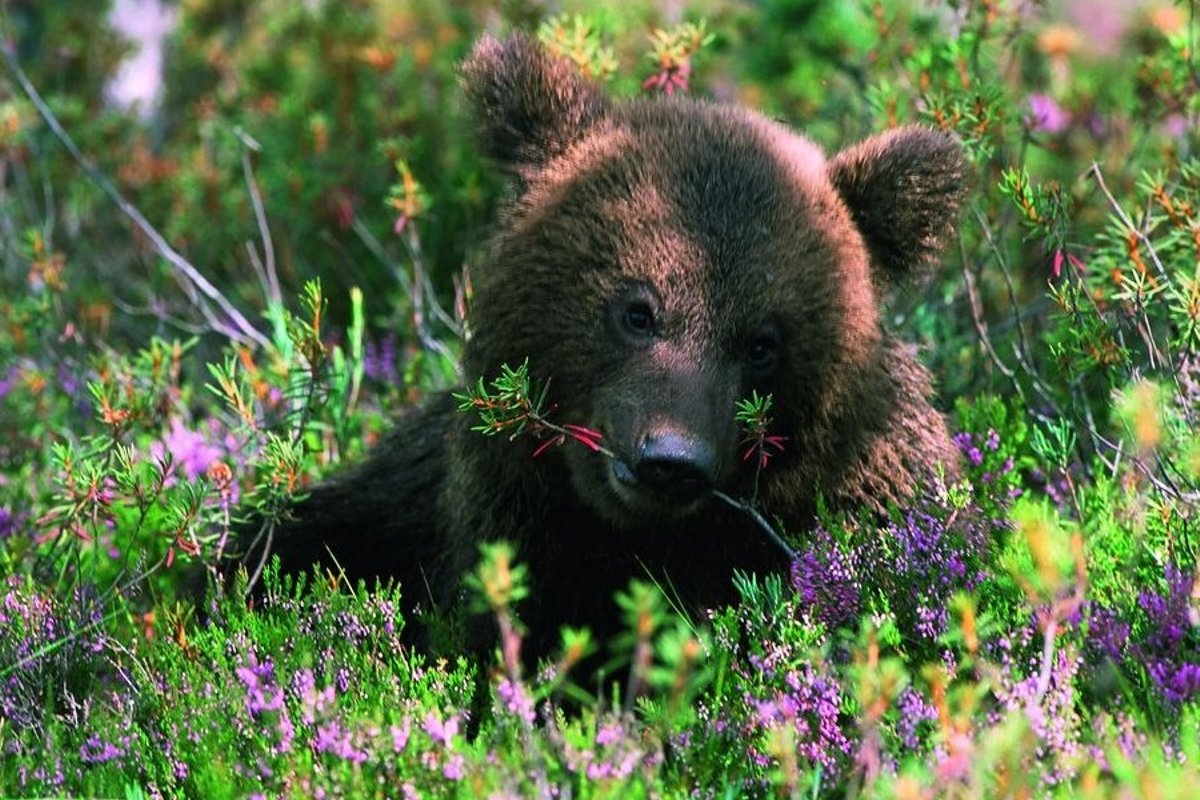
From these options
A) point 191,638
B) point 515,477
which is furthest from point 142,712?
point 515,477

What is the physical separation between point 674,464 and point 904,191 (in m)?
1.15

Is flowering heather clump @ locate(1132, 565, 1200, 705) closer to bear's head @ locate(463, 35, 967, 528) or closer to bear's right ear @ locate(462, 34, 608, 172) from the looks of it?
bear's head @ locate(463, 35, 967, 528)

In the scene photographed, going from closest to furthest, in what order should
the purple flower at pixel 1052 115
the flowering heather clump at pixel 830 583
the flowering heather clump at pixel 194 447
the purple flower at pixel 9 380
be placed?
the flowering heather clump at pixel 830 583, the flowering heather clump at pixel 194 447, the purple flower at pixel 9 380, the purple flower at pixel 1052 115

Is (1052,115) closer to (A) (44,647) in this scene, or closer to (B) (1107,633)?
(B) (1107,633)

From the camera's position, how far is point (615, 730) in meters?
2.77

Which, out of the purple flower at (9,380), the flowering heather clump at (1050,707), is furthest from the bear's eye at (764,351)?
the purple flower at (9,380)

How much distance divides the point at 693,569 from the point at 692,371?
645 millimetres

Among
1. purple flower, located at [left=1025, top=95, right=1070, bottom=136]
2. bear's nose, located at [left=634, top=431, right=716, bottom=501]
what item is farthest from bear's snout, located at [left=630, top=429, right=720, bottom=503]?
purple flower, located at [left=1025, top=95, right=1070, bottom=136]

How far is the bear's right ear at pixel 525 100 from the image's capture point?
171 inches

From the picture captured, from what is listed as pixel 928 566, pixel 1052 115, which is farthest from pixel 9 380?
pixel 1052 115

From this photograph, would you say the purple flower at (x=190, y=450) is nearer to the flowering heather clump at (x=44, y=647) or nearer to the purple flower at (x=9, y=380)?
the purple flower at (x=9, y=380)

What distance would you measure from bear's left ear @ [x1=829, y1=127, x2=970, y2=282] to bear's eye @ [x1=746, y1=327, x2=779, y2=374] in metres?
0.51

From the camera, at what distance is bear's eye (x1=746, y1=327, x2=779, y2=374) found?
13.2ft

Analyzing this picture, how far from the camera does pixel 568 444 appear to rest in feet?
13.8
